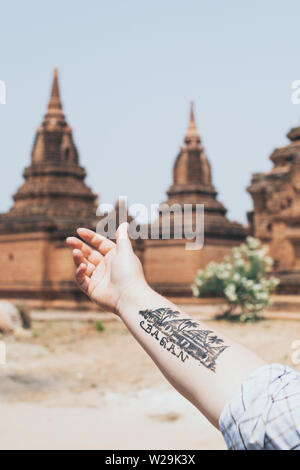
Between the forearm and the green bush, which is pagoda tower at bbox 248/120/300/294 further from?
the forearm

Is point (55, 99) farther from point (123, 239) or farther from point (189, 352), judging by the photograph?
point (189, 352)

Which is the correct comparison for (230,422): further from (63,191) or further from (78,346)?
(63,191)

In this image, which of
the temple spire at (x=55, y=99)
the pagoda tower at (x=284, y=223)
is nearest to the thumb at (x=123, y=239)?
the pagoda tower at (x=284, y=223)

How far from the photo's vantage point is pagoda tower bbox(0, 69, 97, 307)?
23359mm

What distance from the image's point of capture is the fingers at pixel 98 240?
2071mm

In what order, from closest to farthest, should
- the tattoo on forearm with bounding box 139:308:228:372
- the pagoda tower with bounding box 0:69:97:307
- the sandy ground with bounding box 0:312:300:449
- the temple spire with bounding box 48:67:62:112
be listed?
the tattoo on forearm with bounding box 139:308:228:372, the sandy ground with bounding box 0:312:300:449, the pagoda tower with bounding box 0:69:97:307, the temple spire with bounding box 48:67:62:112

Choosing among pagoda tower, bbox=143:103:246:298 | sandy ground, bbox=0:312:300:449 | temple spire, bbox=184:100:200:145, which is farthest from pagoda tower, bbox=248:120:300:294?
temple spire, bbox=184:100:200:145

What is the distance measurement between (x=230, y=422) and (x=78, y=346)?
1397 centimetres

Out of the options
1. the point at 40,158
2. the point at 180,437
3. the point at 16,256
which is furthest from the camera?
the point at 40,158

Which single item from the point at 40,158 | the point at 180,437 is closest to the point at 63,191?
the point at 40,158

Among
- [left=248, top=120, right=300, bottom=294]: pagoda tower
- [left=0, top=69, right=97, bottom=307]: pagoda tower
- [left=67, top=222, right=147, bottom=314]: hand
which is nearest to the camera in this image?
[left=67, top=222, right=147, bottom=314]: hand

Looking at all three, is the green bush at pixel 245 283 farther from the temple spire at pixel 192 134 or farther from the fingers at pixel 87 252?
the fingers at pixel 87 252

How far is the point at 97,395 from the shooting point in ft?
33.1

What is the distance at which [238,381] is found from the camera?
1400mm
